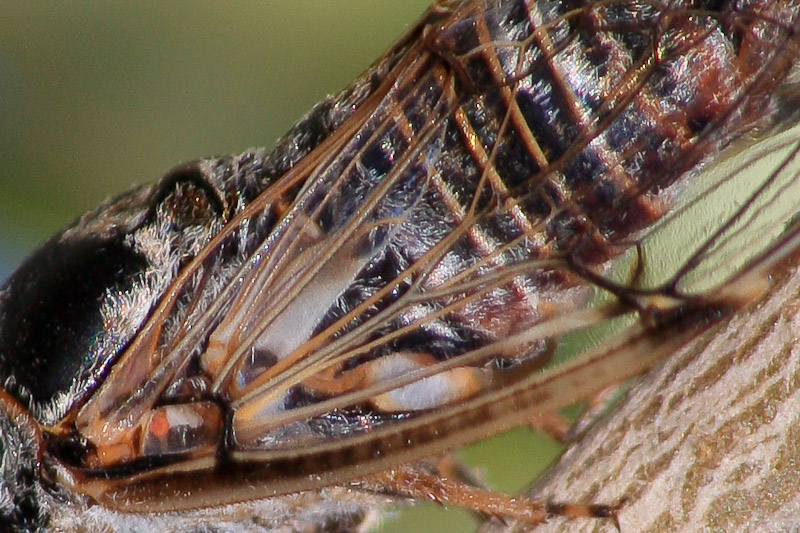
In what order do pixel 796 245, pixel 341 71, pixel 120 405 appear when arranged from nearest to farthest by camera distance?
pixel 796 245 → pixel 120 405 → pixel 341 71

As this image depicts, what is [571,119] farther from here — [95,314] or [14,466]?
[14,466]

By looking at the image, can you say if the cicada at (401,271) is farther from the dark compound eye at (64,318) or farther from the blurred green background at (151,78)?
the blurred green background at (151,78)

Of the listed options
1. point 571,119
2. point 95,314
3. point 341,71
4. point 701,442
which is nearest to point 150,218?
point 95,314

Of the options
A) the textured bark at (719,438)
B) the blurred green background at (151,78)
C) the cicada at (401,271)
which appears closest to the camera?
the textured bark at (719,438)

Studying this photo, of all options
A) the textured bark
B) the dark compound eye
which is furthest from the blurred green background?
the textured bark

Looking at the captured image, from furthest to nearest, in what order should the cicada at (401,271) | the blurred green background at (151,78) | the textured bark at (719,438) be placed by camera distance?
the blurred green background at (151,78), the cicada at (401,271), the textured bark at (719,438)

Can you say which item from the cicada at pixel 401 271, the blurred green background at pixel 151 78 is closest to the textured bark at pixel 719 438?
the cicada at pixel 401 271

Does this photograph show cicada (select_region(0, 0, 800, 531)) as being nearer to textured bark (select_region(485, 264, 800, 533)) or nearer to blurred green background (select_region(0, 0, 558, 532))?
textured bark (select_region(485, 264, 800, 533))
